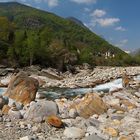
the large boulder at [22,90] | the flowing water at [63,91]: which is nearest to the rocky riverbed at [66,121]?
the large boulder at [22,90]

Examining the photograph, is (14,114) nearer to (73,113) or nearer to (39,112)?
(39,112)

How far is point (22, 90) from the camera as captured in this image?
2344 cm

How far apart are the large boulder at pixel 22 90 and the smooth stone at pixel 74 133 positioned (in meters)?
7.10

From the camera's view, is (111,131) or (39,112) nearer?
(111,131)

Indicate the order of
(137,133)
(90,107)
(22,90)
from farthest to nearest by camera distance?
(22,90), (90,107), (137,133)

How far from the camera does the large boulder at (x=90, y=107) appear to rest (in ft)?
65.2

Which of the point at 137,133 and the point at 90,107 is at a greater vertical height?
the point at 90,107

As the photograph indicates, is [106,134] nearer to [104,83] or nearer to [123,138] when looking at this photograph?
[123,138]

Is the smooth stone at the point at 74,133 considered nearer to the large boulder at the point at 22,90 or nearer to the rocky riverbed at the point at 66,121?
the rocky riverbed at the point at 66,121

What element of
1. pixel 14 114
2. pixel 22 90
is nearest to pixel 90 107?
pixel 14 114

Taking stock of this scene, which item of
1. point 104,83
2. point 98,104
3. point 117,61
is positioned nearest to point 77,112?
point 98,104

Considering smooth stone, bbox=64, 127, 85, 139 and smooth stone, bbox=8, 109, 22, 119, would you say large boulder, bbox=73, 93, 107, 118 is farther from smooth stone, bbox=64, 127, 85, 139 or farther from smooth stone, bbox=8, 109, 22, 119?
smooth stone, bbox=64, 127, 85, 139

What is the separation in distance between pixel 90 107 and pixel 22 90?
5.40m

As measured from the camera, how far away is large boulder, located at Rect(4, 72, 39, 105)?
22.8m
